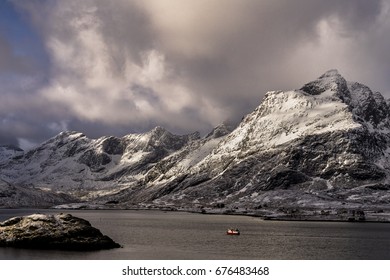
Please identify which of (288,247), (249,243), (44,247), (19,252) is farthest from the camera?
(249,243)

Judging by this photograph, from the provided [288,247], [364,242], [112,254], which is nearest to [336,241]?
[364,242]

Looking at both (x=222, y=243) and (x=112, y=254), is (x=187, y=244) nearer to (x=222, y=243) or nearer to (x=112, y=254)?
(x=222, y=243)
